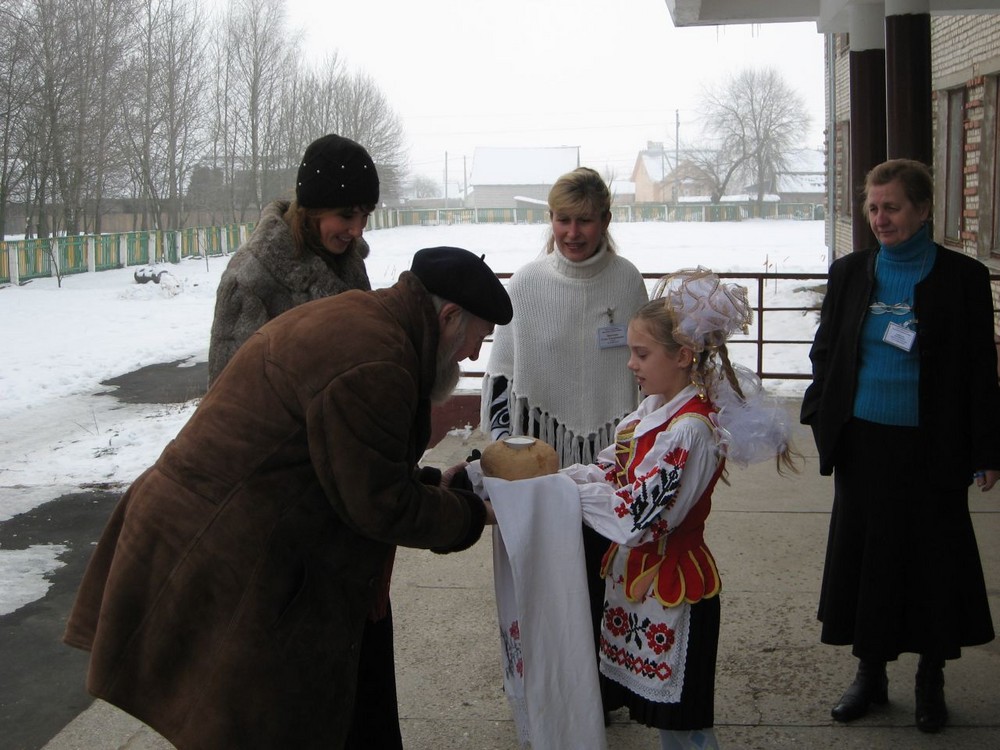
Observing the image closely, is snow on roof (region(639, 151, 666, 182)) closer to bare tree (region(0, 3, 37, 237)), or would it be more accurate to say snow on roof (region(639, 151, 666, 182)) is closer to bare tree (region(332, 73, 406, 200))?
bare tree (region(332, 73, 406, 200))

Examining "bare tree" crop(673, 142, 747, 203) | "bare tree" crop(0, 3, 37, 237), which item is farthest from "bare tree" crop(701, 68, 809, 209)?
"bare tree" crop(0, 3, 37, 237)

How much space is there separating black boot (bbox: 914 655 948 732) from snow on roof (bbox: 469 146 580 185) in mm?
91126

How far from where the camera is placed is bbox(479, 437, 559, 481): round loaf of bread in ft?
8.61

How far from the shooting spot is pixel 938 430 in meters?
3.29

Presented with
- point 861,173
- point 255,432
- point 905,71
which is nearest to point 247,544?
point 255,432

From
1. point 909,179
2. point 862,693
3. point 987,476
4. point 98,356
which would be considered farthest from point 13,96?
point 987,476

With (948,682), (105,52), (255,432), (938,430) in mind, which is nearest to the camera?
(255,432)

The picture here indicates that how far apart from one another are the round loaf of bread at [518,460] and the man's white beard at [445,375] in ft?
0.90

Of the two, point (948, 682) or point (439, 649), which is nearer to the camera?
point (948, 682)

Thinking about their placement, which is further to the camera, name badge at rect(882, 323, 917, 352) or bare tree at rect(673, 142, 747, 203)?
bare tree at rect(673, 142, 747, 203)

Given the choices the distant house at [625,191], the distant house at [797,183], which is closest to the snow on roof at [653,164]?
the distant house at [625,191]

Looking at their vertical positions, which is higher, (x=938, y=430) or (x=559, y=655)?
(x=938, y=430)

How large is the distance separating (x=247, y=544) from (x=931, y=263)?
93.5 inches

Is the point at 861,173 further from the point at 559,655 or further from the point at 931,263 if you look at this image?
the point at 559,655
